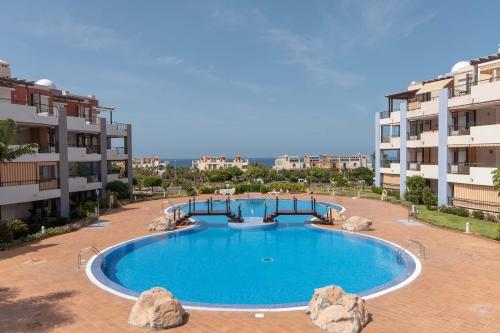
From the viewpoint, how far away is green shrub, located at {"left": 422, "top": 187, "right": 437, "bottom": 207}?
31.6 m

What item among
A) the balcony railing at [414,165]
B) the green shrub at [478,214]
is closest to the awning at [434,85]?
the balcony railing at [414,165]

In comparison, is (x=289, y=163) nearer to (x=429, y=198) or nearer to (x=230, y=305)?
(x=429, y=198)

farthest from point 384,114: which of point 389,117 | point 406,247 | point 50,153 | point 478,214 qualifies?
point 50,153

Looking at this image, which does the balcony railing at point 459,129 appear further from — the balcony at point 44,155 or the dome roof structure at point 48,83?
the dome roof structure at point 48,83

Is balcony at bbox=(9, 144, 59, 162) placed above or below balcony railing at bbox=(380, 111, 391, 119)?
below

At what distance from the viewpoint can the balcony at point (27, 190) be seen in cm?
2342

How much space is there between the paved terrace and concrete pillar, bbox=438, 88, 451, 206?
452 inches

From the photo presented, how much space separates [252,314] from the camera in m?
11.0

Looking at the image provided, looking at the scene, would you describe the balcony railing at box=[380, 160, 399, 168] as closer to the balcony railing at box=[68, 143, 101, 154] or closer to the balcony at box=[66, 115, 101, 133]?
the balcony railing at box=[68, 143, 101, 154]

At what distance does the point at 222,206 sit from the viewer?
38656 millimetres

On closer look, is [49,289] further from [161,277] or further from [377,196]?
[377,196]

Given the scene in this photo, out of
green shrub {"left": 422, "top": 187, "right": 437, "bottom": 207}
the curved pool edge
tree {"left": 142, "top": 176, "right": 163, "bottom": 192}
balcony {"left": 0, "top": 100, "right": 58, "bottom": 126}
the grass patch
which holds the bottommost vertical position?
the curved pool edge

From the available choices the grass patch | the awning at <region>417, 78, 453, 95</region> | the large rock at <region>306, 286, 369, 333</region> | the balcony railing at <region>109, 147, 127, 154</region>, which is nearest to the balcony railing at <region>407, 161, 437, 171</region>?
the awning at <region>417, 78, 453, 95</region>

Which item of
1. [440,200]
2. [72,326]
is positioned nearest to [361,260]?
[72,326]
